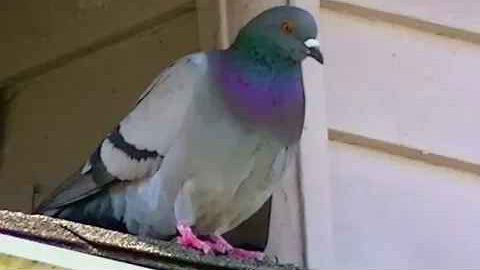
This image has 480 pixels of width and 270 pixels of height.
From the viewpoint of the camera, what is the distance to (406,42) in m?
2.59

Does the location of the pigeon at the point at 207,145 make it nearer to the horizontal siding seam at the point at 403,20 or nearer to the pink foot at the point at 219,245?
the pink foot at the point at 219,245

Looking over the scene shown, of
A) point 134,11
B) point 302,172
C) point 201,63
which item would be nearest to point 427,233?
point 302,172

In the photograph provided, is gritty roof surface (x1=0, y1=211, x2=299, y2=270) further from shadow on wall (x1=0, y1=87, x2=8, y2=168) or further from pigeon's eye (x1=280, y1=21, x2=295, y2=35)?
shadow on wall (x1=0, y1=87, x2=8, y2=168)

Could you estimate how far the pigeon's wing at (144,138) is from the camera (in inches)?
89.2

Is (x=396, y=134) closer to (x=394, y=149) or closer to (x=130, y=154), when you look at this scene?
(x=394, y=149)

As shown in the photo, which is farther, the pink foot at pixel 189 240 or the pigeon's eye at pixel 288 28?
the pigeon's eye at pixel 288 28

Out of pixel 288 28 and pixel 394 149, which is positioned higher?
pixel 288 28

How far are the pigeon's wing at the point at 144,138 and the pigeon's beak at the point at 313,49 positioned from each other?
0.15 meters

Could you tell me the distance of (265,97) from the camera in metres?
2.29

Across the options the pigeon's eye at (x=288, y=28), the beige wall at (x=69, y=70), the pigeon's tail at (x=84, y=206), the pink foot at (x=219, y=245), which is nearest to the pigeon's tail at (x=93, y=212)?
the pigeon's tail at (x=84, y=206)

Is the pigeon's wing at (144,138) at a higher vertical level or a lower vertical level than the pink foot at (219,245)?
higher

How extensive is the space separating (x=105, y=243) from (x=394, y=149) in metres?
0.83

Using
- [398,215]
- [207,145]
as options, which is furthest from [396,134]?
[207,145]

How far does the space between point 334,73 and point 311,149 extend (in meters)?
0.16
